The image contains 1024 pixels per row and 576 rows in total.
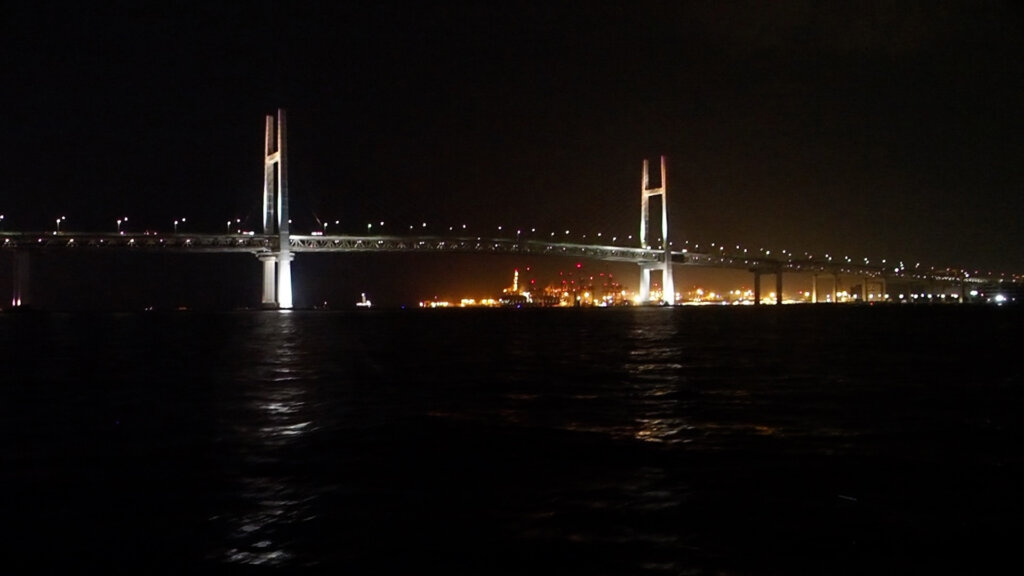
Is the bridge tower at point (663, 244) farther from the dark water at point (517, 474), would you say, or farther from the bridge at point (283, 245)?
the dark water at point (517, 474)

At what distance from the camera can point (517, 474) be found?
7.97m

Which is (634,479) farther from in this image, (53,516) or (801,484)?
(53,516)

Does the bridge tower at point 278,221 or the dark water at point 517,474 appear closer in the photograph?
the dark water at point 517,474

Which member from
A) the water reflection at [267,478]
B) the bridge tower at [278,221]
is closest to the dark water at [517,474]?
the water reflection at [267,478]

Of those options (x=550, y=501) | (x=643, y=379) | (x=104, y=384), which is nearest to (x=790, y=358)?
(x=643, y=379)

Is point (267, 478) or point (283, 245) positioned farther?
point (283, 245)

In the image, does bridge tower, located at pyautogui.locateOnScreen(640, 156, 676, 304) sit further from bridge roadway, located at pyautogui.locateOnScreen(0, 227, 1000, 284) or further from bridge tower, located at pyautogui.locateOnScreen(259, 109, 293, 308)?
bridge tower, located at pyautogui.locateOnScreen(259, 109, 293, 308)

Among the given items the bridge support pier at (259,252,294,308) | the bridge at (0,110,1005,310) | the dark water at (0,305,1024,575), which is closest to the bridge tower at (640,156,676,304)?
the bridge at (0,110,1005,310)

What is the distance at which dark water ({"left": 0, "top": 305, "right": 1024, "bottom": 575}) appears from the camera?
5688mm

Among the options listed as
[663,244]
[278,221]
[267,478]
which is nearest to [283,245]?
[278,221]

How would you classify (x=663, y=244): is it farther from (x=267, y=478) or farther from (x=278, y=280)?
(x=267, y=478)

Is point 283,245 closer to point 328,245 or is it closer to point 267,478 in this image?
point 328,245

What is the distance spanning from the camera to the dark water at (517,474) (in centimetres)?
569

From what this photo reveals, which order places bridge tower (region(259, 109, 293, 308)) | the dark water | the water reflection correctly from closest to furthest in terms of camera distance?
the dark water, the water reflection, bridge tower (region(259, 109, 293, 308))
